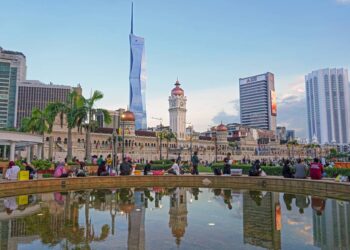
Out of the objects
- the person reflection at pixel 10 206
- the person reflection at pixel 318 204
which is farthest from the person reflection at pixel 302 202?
the person reflection at pixel 10 206

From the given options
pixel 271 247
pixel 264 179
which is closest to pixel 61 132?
pixel 264 179

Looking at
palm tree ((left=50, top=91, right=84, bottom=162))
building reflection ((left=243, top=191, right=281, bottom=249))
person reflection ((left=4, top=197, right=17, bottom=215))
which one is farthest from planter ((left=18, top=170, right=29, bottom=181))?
palm tree ((left=50, top=91, right=84, bottom=162))

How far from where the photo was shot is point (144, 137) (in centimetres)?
10269

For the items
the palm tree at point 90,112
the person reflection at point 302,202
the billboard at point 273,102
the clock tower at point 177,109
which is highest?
the billboard at point 273,102

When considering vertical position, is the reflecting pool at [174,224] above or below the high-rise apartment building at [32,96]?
below

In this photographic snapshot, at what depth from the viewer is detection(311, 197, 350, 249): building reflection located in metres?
7.06

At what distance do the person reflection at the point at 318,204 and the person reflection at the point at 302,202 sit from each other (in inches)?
8.4

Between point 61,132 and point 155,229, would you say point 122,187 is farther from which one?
point 61,132

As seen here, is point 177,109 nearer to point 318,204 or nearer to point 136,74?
point 136,74

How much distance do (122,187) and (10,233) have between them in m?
12.3

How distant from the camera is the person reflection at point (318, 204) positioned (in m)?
11.1

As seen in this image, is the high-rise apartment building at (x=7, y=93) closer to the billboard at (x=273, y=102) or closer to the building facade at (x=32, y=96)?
the building facade at (x=32, y=96)

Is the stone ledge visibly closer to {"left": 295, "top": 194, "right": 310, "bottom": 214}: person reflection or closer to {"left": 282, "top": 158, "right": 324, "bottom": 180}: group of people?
{"left": 282, "top": 158, "right": 324, "bottom": 180}: group of people

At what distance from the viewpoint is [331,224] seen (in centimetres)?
894
